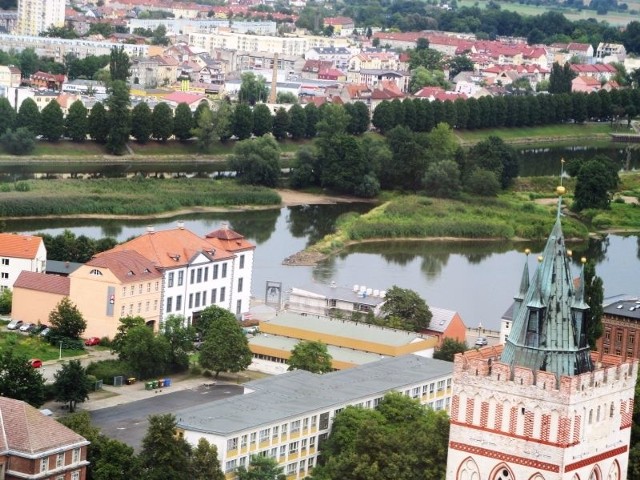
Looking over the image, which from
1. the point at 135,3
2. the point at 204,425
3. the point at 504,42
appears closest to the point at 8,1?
the point at 135,3

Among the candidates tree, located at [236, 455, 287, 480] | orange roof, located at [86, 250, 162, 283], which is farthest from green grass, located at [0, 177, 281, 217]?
tree, located at [236, 455, 287, 480]

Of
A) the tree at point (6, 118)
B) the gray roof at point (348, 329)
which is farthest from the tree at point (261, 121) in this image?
the gray roof at point (348, 329)

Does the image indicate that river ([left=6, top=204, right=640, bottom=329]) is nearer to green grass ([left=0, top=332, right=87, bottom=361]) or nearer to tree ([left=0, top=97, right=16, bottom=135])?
green grass ([left=0, top=332, right=87, bottom=361])

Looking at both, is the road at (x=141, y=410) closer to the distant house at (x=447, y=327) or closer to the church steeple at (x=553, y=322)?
the distant house at (x=447, y=327)

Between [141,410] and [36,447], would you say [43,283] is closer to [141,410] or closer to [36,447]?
[141,410]

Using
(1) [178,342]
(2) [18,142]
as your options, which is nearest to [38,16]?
(2) [18,142]

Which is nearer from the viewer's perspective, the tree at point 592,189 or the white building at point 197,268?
the white building at point 197,268

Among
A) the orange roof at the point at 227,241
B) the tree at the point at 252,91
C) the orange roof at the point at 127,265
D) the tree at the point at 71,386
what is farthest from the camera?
the tree at the point at 252,91
